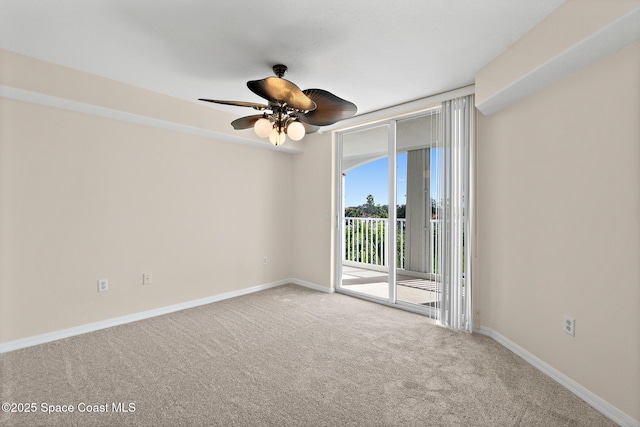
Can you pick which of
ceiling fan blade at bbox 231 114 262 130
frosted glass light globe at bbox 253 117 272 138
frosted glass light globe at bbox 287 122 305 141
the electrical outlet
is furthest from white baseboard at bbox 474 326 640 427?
ceiling fan blade at bbox 231 114 262 130

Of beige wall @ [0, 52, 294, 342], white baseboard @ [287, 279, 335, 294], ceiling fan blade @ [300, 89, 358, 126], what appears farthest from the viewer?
white baseboard @ [287, 279, 335, 294]

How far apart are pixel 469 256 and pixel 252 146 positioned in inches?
122

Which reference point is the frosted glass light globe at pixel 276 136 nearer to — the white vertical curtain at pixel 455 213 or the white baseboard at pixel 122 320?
the white vertical curtain at pixel 455 213

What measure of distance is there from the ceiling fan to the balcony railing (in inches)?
71.2

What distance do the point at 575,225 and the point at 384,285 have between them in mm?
2425

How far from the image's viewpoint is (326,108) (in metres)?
2.31

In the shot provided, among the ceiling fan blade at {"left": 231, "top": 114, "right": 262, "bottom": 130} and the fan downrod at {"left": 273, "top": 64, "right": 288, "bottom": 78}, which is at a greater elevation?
the fan downrod at {"left": 273, "top": 64, "right": 288, "bottom": 78}

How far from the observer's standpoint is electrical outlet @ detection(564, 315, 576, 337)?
6.67ft

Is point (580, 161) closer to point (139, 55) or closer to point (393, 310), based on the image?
point (393, 310)

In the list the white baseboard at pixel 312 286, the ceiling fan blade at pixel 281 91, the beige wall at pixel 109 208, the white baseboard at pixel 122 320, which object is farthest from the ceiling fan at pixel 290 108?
the white baseboard at pixel 312 286

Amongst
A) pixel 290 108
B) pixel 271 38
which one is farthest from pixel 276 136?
pixel 271 38

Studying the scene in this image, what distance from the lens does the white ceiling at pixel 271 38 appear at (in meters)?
1.84

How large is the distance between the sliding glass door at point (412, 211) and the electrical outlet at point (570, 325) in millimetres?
973

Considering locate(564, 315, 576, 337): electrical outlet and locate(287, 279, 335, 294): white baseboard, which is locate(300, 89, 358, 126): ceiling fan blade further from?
locate(287, 279, 335, 294): white baseboard
